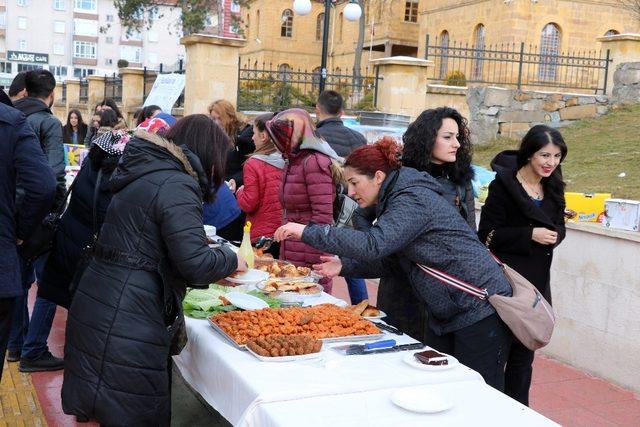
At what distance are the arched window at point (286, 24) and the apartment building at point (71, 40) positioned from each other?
28578mm

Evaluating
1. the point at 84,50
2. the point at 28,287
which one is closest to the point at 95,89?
the point at 28,287

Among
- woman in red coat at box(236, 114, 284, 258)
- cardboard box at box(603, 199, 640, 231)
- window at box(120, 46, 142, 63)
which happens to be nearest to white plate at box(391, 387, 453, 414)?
woman in red coat at box(236, 114, 284, 258)

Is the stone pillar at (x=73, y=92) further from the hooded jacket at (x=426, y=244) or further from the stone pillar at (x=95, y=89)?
the hooded jacket at (x=426, y=244)

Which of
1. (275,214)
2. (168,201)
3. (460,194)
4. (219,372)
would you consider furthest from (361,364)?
(275,214)

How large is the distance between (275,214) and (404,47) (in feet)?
143

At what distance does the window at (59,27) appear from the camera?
87.5 metres

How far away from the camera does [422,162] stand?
4.09 meters

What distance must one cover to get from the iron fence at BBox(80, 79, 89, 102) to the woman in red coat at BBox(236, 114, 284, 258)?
21572 millimetres

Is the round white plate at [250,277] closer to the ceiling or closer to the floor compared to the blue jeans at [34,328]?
closer to the ceiling

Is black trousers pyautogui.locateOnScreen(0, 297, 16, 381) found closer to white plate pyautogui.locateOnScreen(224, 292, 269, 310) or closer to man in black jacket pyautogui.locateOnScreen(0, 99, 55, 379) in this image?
man in black jacket pyautogui.locateOnScreen(0, 99, 55, 379)

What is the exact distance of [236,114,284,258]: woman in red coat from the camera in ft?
19.0

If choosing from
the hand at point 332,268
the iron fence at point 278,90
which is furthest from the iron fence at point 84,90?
the hand at point 332,268

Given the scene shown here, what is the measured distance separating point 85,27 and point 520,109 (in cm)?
8030

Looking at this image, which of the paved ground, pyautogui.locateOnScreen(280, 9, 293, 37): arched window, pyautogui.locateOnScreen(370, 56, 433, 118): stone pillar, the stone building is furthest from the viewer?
pyautogui.locateOnScreen(280, 9, 293, 37): arched window
